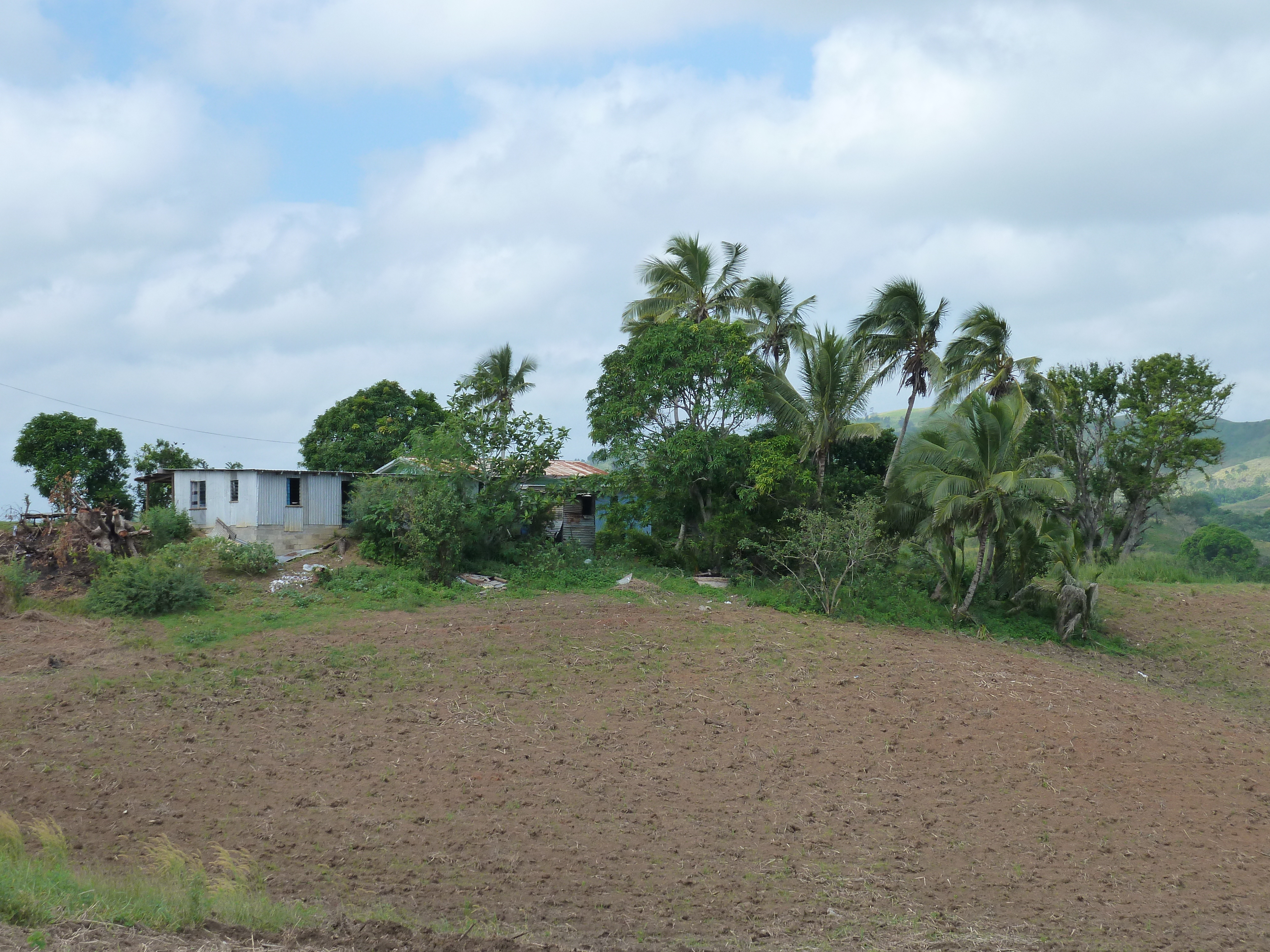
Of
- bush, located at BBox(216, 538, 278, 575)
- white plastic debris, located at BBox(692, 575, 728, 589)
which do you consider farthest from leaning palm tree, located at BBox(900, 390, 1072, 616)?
bush, located at BBox(216, 538, 278, 575)

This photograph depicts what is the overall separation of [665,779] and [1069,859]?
13.6 feet

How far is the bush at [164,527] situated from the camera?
21.6 metres

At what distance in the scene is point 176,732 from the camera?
11.1m

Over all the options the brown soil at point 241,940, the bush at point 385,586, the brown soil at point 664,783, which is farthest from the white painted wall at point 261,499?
the brown soil at point 241,940

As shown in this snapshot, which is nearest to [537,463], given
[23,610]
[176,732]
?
[23,610]

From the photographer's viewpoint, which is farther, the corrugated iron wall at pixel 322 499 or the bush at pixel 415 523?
the corrugated iron wall at pixel 322 499

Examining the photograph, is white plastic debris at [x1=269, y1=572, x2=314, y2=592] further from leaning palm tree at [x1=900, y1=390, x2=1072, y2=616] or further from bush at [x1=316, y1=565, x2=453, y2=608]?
leaning palm tree at [x1=900, y1=390, x2=1072, y2=616]

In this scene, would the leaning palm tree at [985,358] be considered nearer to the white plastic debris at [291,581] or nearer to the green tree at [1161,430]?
the green tree at [1161,430]

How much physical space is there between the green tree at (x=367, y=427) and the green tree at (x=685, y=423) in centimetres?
A: 1339

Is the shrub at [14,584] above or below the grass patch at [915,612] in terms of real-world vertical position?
above

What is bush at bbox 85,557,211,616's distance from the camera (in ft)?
55.6

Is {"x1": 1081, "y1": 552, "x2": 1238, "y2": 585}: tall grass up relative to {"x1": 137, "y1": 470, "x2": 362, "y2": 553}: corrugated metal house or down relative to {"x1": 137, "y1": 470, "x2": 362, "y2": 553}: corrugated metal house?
down

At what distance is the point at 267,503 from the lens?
24.3 meters

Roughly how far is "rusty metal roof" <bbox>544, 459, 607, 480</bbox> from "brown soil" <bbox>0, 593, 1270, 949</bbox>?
12610mm
